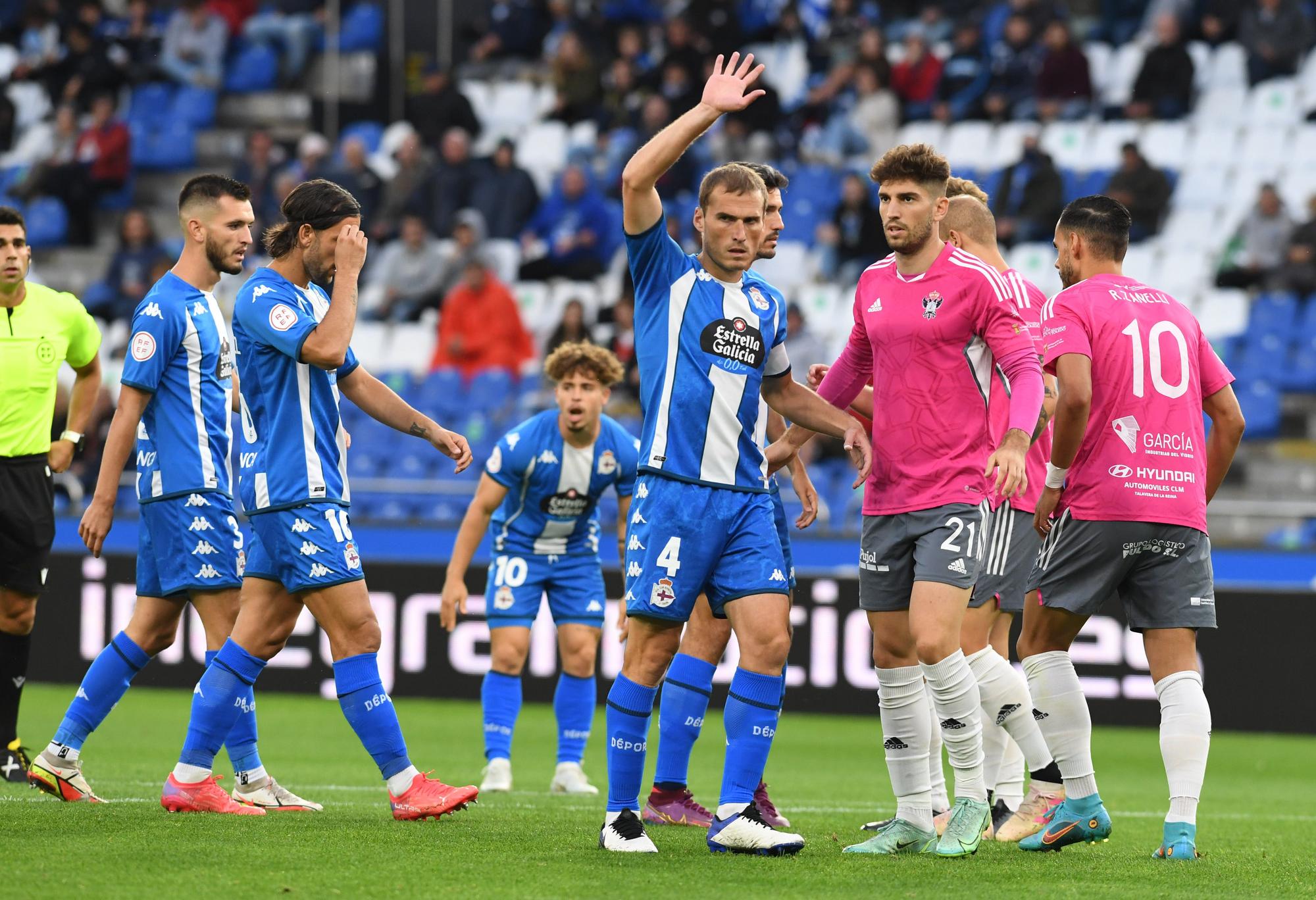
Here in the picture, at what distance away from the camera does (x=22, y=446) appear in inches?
323

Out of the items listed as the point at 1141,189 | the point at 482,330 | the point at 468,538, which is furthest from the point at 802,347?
the point at 468,538

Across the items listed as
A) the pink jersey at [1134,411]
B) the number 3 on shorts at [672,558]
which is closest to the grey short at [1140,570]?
the pink jersey at [1134,411]

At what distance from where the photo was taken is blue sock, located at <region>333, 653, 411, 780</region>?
6.43 meters

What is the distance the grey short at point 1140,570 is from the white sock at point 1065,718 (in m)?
0.25

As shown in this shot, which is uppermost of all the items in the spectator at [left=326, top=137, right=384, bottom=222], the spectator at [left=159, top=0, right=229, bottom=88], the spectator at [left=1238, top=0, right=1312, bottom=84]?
the spectator at [left=159, top=0, right=229, bottom=88]

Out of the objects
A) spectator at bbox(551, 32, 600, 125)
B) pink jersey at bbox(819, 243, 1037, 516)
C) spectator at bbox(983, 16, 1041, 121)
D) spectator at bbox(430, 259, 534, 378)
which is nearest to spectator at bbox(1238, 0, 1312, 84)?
spectator at bbox(983, 16, 1041, 121)

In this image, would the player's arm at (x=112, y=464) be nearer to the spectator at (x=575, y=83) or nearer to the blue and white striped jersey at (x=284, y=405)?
the blue and white striped jersey at (x=284, y=405)

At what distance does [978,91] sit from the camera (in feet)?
61.5

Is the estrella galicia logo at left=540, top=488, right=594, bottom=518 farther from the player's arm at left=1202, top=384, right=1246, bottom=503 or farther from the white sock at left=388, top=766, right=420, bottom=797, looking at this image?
the player's arm at left=1202, top=384, right=1246, bottom=503

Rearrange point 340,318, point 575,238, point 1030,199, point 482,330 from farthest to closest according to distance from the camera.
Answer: point 575,238
point 1030,199
point 482,330
point 340,318

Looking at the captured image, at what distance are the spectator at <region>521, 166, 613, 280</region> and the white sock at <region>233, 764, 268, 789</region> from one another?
11.6 meters

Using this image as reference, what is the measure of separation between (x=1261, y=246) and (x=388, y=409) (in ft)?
39.4

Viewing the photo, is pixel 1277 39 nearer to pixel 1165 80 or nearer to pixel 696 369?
pixel 1165 80

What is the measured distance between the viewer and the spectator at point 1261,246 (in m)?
16.1
